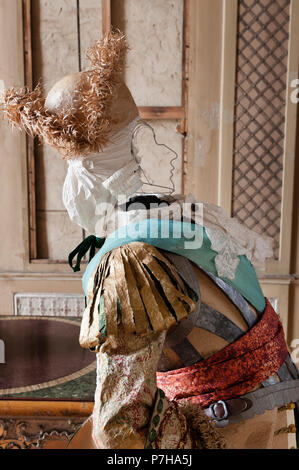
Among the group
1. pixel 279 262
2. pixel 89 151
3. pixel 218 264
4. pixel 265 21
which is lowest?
pixel 279 262

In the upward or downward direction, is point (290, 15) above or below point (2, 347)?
above

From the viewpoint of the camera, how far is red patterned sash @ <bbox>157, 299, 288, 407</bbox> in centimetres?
89

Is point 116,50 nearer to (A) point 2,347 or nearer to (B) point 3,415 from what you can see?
(B) point 3,415

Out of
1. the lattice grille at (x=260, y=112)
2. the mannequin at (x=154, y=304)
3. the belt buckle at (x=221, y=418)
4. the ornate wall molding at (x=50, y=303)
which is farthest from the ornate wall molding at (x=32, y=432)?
the lattice grille at (x=260, y=112)

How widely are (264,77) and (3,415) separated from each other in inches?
97.0

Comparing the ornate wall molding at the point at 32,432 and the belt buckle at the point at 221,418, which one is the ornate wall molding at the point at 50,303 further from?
the belt buckle at the point at 221,418

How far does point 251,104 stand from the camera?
9.41 feet

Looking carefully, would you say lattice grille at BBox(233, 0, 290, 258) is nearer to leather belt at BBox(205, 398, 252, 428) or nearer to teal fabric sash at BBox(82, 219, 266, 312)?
teal fabric sash at BBox(82, 219, 266, 312)

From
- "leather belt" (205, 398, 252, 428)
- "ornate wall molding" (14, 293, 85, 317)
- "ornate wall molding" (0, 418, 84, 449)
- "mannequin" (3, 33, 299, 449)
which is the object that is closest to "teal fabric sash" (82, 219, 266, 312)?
"mannequin" (3, 33, 299, 449)

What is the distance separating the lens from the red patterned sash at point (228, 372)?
2.92ft

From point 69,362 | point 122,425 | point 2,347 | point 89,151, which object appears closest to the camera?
point 122,425

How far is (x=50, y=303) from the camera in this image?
10.3ft

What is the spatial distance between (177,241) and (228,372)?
0.94 feet

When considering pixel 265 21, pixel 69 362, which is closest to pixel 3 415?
pixel 69 362
